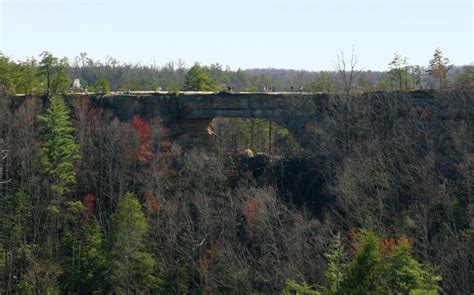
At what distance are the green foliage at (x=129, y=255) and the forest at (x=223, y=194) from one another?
5 centimetres

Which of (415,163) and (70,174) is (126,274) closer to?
(70,174)

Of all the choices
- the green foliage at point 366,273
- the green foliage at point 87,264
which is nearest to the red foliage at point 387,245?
the green foliage at point 366,273

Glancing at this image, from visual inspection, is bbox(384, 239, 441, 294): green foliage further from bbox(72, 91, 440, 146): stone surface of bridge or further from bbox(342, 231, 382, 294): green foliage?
bbox(72, 91, 440, 146): stone surface of bridge

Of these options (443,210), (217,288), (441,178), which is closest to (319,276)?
(217,288)

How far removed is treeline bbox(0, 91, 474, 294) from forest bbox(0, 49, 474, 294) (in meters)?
0.08

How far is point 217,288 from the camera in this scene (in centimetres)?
2878

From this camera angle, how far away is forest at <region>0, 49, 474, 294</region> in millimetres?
28469

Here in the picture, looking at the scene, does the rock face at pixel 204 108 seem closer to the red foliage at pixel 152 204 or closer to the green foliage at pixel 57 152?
the red foliage at pixel 152 204

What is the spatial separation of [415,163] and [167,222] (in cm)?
1061

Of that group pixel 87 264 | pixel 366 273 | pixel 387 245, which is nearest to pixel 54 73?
pixel 87 264

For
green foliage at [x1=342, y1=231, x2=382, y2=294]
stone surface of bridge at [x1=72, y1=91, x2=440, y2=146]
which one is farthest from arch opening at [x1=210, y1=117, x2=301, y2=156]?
green foliage at [x1=342, y1=231, x2=382, y2=294]

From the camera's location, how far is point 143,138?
37.4 m

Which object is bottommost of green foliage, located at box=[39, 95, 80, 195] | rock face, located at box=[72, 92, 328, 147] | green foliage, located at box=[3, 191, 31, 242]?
green foliage, located at box=[3, 191, 31, 242]

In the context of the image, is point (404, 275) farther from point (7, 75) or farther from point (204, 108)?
point (7, 75)
